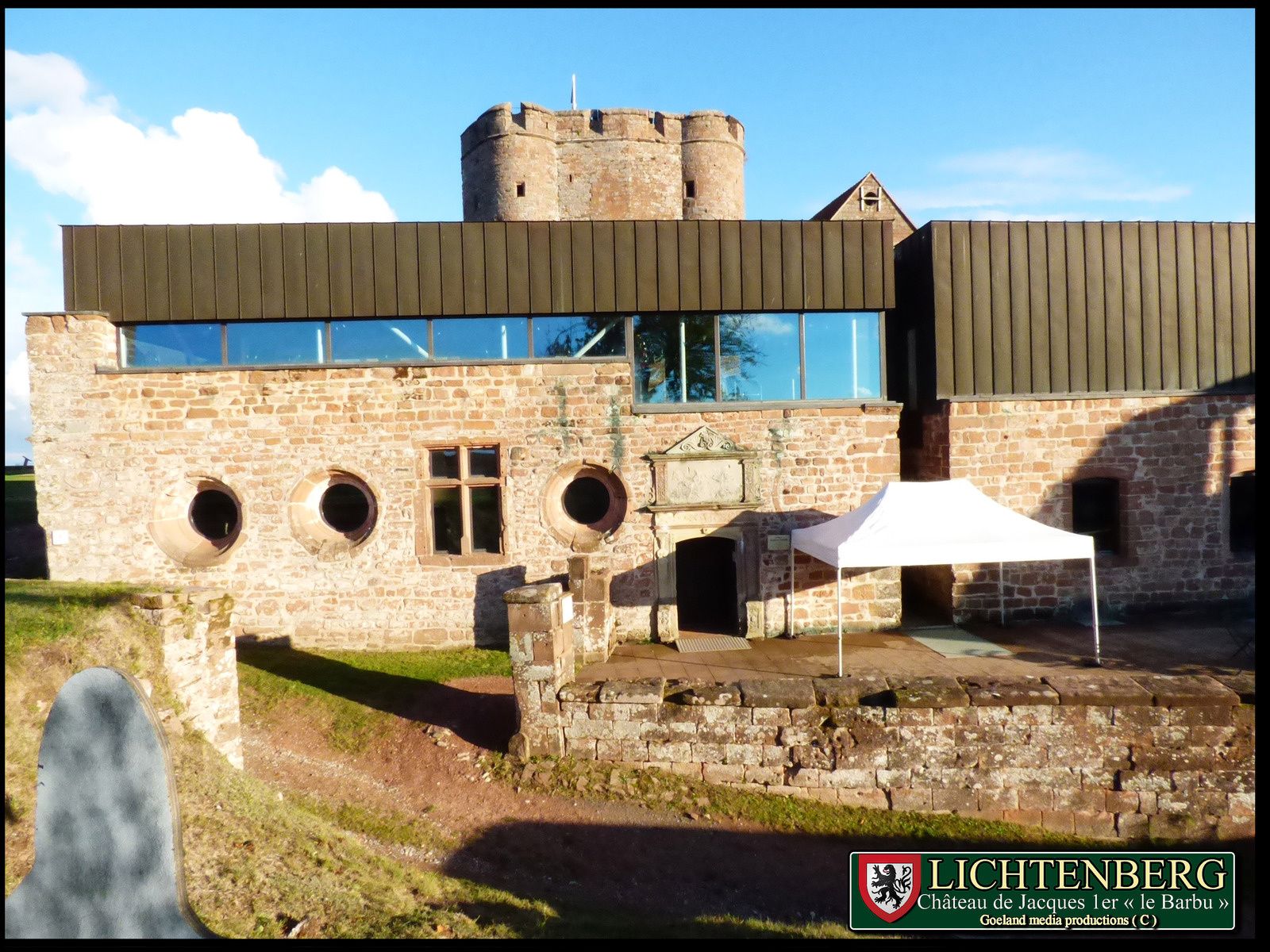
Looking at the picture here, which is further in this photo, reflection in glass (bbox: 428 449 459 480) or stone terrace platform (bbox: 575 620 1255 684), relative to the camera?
reflection in glass (bbox: 428 449 459 480)

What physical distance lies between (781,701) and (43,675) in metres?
6.23

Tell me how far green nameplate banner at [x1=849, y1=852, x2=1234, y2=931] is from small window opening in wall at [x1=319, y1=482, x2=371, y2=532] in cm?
906

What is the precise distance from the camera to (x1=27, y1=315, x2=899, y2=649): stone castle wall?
10156mm

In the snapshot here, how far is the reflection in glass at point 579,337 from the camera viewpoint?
1042 centimetres

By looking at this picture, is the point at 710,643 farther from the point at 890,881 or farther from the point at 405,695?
the point at 890,881

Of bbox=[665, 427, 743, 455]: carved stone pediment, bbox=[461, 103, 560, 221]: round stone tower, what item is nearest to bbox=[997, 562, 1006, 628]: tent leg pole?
bbox=[665, 427, 743, 455]: carved stone pediment

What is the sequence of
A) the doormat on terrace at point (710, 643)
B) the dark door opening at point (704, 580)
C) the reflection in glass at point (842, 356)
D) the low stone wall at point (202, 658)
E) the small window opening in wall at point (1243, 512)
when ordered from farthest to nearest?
the dark door opening at point (704, 580)
the small window opening in wall at point (1243, 512)
the reflection in glass at point (842, 356)
the doormat on terrace at point (710, 643)
the low stone wall at point (202, 658)

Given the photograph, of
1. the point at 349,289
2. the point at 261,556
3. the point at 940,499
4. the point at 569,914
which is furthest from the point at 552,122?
the point at 569,914

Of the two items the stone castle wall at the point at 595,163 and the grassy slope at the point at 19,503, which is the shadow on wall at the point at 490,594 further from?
the stone castle wall at the point at 595,163

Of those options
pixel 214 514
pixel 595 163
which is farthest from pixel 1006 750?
pixel 595 163

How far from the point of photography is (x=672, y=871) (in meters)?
5.84

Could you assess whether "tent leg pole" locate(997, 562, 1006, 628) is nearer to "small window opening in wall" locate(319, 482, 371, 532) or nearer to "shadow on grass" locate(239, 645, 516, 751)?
"shadow on grass" locate(239, 645, 516, 751)

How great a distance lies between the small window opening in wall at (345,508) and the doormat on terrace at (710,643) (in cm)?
558

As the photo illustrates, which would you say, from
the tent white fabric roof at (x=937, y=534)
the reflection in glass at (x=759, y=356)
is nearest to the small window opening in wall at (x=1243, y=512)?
the tent white fabric roof at (x=937, y=534)
